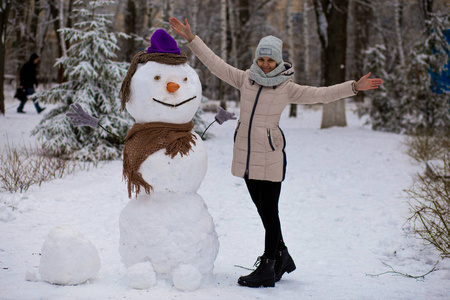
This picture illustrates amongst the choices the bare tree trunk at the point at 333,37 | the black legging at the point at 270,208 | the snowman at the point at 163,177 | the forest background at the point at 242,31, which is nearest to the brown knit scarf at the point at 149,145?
the snowman at the point at 163,177

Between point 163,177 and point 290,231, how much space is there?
2436mm

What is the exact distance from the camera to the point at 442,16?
38.1 ft

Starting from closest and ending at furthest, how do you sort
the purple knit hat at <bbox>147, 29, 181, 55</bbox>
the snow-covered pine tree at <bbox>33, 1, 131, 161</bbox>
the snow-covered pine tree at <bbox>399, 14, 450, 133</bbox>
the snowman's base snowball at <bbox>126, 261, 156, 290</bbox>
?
the snowman's base snowball at <bbox>126, 261, 156, 290</bbox>, the purple knit hat at <bbox>147, 29, 181, 55</bbox>, the snow-covered pine tree at <bbox>33, 1, 131, 161</bbox>, the snow-covered pine tree at <bbox>399, 14, 450, 133</bbox>

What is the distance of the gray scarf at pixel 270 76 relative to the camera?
3.30 meters

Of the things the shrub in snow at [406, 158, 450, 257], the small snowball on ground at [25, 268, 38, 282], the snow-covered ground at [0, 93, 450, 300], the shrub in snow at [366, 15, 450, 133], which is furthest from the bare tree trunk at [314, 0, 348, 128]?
the small snowball on ground at [25, 268, 38, 282]

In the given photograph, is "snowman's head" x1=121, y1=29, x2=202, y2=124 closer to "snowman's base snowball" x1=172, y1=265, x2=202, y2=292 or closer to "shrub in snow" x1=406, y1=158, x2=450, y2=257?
"snowman's base snowball" x1=172, y1=265, x2=202, y2=292

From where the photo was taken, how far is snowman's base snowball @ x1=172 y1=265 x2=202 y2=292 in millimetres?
3023

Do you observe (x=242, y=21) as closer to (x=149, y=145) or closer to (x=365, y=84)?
(x=365, y=84)

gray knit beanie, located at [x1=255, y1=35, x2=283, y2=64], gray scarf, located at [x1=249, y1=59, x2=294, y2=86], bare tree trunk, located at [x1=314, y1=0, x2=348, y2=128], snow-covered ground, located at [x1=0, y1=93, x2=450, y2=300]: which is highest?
bare tree trunk, located at [x1=314, y1=0, x2=348, y2=128]

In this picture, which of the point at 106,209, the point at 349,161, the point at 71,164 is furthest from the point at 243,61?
the point at 106,209

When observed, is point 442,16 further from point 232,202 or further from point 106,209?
point 106,209

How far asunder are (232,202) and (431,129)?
22.9 ft

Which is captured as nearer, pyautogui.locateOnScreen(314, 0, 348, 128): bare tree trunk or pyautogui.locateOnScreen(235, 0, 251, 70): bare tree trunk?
pyautogui.locateOnScreen(314, 0, 348, 128): bare tree trunk

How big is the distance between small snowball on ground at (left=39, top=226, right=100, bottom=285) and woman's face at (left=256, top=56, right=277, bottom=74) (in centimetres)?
180
